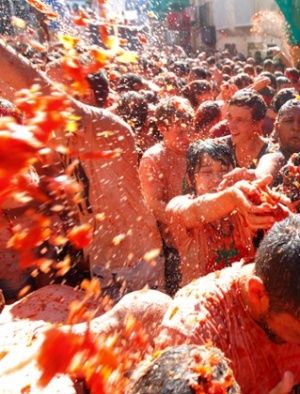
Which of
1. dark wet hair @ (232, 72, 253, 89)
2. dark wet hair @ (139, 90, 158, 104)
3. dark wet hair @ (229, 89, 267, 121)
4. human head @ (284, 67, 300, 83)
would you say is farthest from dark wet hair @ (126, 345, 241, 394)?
human head @ (284, 67, 300, 83)

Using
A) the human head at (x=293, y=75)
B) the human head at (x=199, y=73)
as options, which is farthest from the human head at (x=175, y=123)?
the human head at (x=293, y=75)

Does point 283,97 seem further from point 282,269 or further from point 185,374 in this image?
point 185,374

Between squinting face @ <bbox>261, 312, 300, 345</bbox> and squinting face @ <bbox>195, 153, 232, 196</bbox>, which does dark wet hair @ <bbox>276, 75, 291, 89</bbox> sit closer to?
squinting face @ <bbox>195, 153, 232, 196</bbox>

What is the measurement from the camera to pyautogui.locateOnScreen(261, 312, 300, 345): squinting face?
198cm

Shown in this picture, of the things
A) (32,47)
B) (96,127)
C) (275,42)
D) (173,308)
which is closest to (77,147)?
(96,127)

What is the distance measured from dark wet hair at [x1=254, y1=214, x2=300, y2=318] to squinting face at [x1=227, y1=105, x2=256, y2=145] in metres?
2.82

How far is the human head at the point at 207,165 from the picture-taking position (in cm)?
323

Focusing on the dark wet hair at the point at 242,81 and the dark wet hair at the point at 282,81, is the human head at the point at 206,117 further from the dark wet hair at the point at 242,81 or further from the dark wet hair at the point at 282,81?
the dark wet hair at the point at 282,81

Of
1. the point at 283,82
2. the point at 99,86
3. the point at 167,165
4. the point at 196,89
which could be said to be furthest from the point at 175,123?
the point at 283,82

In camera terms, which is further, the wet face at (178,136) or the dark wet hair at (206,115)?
the dark wet hair at (206,115)

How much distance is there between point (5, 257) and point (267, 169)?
2321mm

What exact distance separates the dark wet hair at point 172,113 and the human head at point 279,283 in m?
2.42

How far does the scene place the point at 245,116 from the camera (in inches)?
191

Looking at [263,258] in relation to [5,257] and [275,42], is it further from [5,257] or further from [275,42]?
[275,42]
